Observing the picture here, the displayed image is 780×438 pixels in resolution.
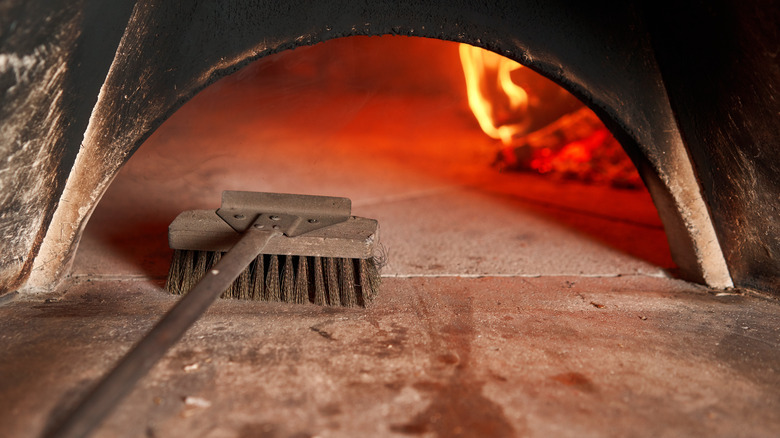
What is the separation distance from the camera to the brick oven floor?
117 centimetres

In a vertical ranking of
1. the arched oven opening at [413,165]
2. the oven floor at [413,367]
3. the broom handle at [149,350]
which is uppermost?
the arched oven opening at [413,165]

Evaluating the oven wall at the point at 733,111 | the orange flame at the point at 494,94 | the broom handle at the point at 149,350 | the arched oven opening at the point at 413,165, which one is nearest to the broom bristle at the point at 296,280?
the broom handle at the point at 149,350

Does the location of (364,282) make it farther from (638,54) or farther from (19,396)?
(638,54)

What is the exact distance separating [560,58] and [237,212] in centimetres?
110

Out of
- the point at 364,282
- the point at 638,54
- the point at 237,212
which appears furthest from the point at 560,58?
the point at 237,212

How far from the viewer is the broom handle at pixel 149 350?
958 mm

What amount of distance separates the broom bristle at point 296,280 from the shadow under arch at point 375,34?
36cm

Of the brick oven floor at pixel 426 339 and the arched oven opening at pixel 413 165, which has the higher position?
the arched oven opening at pixel 413 165

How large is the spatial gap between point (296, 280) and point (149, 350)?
2.42 ft

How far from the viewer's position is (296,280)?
181 cm

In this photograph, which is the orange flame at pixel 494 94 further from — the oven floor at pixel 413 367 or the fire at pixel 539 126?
the oven floor at pixel 413 367

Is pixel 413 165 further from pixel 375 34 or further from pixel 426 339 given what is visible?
pixel 426 339

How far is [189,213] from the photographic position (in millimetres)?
1809

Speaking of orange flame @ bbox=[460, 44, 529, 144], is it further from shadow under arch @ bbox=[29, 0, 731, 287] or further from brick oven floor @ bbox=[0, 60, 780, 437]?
shadow under arch @ bbox=[29, 0, 731, 287]
